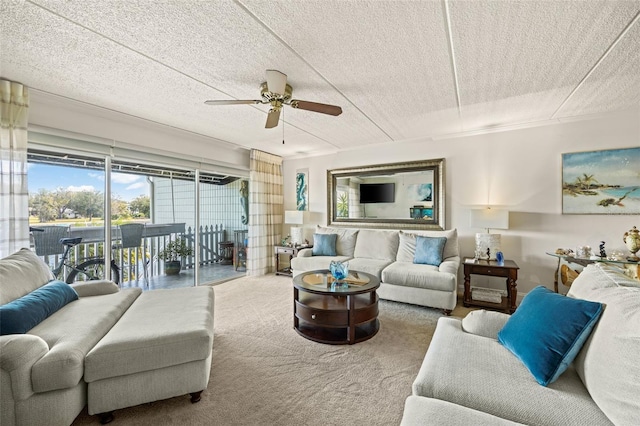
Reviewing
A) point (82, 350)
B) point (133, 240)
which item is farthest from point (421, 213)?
point (133, 240)

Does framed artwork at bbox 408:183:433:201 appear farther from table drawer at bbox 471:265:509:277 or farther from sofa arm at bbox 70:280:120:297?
sofa arm at bbox 70:280:120:297

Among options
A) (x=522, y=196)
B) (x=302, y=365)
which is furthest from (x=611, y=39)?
(x=302, y=365)

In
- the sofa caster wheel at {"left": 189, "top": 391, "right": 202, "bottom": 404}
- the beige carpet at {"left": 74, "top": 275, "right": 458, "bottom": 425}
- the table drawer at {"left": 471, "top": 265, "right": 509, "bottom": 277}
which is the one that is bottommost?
the beige carpet at {"left": 74, "top": 275, "right": 458, "bottom": 425}

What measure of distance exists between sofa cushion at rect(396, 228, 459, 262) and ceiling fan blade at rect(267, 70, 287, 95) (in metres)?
2.92

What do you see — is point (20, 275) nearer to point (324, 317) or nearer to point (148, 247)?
point (148, 247)

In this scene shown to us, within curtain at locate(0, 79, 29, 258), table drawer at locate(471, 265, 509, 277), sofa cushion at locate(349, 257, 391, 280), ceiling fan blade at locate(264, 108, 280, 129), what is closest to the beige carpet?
sofa cushion at locate(349, 257, 391, 280)

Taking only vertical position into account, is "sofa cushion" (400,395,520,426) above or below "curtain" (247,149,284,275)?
below

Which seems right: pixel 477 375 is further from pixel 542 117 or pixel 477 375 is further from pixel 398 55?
pixel 542 117

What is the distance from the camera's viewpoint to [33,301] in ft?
5.92

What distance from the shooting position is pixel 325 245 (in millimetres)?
4641

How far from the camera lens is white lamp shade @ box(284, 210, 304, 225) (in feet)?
17.2

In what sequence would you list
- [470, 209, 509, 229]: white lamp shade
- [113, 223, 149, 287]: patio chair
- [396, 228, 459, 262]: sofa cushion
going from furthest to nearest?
[396, 228, 459, 262]: sofa cushion, [113, 223, 149, 287]: patio chair, [470, 209, 509, 229]: white lamp shade

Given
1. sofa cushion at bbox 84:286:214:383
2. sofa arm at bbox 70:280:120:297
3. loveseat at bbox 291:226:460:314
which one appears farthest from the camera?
loveseat at bbox 291:226:460:314

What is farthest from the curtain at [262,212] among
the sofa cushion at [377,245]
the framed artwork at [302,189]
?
the sofa cushion at [377,245]
